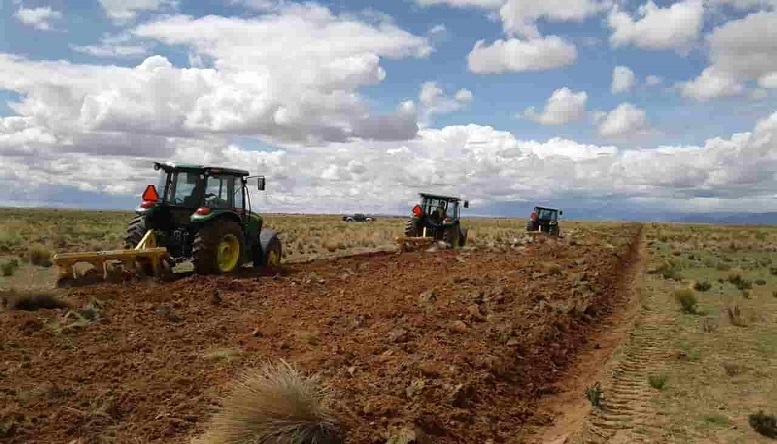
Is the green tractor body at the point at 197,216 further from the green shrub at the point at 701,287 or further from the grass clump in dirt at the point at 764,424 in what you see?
the green shrub at the point at 701,287

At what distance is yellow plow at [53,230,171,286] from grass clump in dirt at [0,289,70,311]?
155 centimetres

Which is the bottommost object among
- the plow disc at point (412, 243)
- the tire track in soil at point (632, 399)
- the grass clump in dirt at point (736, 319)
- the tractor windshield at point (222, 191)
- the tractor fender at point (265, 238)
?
the tire track in soil at point (632, 399)

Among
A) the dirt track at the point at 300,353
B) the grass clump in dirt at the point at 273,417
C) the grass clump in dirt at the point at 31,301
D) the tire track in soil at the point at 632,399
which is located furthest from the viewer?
the grass clump in dirt at the point at 31,301

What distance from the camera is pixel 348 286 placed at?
12.5 m

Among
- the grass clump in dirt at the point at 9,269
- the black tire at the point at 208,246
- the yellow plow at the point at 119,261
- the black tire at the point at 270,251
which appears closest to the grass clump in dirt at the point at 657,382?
the black tire at the point at 208,246

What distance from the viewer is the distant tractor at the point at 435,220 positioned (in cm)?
2344

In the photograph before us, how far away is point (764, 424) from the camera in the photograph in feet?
18.2

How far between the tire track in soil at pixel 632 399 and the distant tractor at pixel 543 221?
96.3 ft

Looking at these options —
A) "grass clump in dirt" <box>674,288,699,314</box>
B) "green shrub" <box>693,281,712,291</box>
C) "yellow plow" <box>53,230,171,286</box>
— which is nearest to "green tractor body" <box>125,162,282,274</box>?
"yellow plow" <box>53,230,171,286</box>

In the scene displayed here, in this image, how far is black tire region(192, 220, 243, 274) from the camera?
12297mm

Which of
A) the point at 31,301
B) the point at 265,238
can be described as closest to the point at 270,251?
the point at 265,238

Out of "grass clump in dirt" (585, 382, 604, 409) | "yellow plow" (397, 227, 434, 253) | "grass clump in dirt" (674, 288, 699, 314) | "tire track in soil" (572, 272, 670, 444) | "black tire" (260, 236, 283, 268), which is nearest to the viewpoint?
"tire track in soil" (572, 272, 670, 444)

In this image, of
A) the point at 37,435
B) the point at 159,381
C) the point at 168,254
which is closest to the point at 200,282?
the point at 168,254

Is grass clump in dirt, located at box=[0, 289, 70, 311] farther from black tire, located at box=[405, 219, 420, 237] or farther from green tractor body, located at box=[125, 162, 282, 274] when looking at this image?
black tire, located at box=[405, 219, 420, 237]
